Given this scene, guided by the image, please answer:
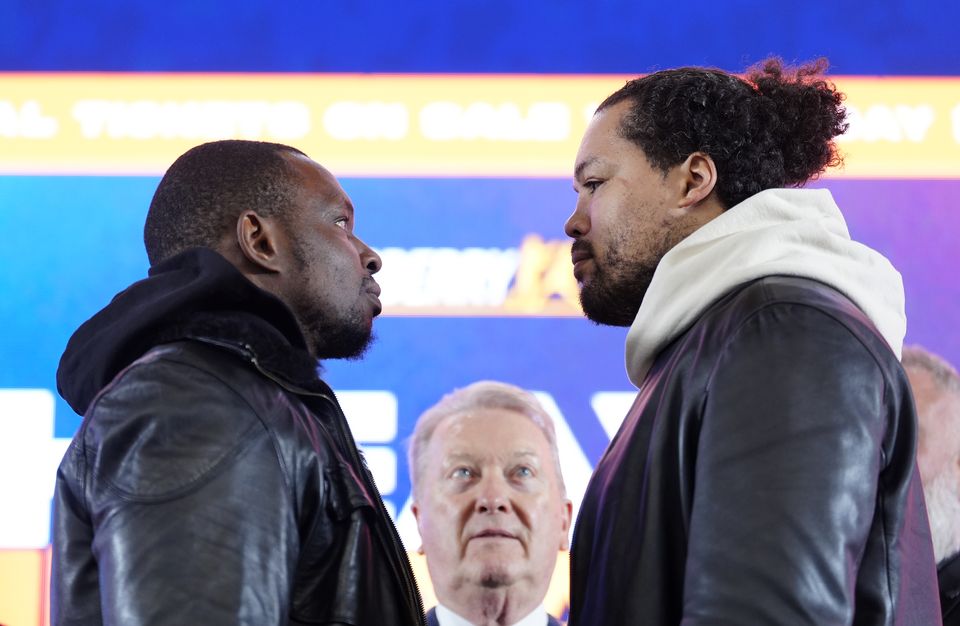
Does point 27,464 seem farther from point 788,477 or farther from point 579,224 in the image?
point 788,477

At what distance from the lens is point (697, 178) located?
6.35 ft

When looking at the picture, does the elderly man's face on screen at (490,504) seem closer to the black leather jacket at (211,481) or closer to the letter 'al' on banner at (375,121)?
the letter 'al' on banner at (375,121)

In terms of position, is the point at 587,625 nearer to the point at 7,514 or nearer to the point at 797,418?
the point at 797,418

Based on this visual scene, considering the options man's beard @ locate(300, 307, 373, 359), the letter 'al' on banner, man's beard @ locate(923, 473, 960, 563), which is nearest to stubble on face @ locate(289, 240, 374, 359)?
man's beard @ locate(300, 307, 373, 359)

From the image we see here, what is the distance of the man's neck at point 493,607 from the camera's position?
312cm

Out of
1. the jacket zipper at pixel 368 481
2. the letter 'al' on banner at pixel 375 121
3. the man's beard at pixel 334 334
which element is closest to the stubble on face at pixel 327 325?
the man's beard at pixel 334 334

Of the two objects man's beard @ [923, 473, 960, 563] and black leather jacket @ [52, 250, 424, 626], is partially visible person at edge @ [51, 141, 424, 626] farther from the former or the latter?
man's beard @ [923, 473, 960, 563]

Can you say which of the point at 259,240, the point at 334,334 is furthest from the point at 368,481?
the point at 259,240

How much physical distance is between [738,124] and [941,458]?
1.18m

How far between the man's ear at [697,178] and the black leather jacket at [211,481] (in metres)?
0.64

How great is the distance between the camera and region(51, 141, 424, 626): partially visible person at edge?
56.0 inches

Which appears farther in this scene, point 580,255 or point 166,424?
point 580,255

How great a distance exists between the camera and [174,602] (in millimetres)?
1389

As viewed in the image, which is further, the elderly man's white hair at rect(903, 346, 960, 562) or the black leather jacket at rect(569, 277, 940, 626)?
the elderly man's white hair at rect(903, 346, 960, 562)
